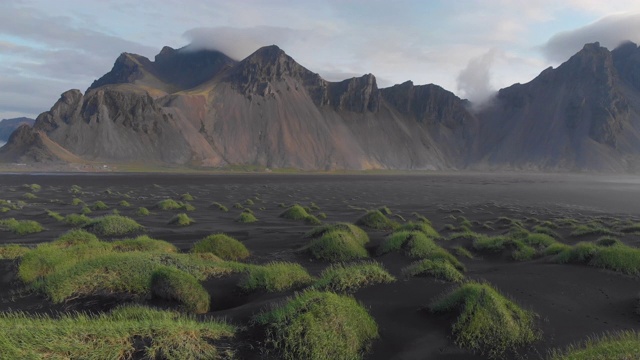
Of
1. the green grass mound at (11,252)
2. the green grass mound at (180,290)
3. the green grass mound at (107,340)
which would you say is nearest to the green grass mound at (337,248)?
the green grass mound at (180,290)

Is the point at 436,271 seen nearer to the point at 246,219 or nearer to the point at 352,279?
the point at 352,279

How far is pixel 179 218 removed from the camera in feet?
105

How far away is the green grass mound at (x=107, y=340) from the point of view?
5883mm

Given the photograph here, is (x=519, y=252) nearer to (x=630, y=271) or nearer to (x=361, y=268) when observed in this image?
(x=630, y=271)

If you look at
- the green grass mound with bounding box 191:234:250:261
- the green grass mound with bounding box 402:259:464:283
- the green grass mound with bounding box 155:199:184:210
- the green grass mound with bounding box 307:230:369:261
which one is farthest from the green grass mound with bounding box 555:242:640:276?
the green grass mound with bounding box 155:199:184:210

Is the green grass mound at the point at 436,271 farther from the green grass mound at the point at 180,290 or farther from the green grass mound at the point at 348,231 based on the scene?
the green grass mound at the point at 348,231

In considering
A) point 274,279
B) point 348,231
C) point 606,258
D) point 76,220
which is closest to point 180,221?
point 76,220

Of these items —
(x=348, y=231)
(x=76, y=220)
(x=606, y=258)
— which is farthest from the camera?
(x=76, y=220)

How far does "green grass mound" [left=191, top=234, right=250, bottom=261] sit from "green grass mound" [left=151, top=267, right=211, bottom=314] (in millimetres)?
7316

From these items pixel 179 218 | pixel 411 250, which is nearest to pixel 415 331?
pixel 411 250

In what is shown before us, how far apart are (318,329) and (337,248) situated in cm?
1195

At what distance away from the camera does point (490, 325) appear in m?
8.78

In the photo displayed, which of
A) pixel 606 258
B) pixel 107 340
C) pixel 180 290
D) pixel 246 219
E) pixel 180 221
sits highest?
pixel 107 340

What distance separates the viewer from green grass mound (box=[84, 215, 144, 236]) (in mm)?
25406
